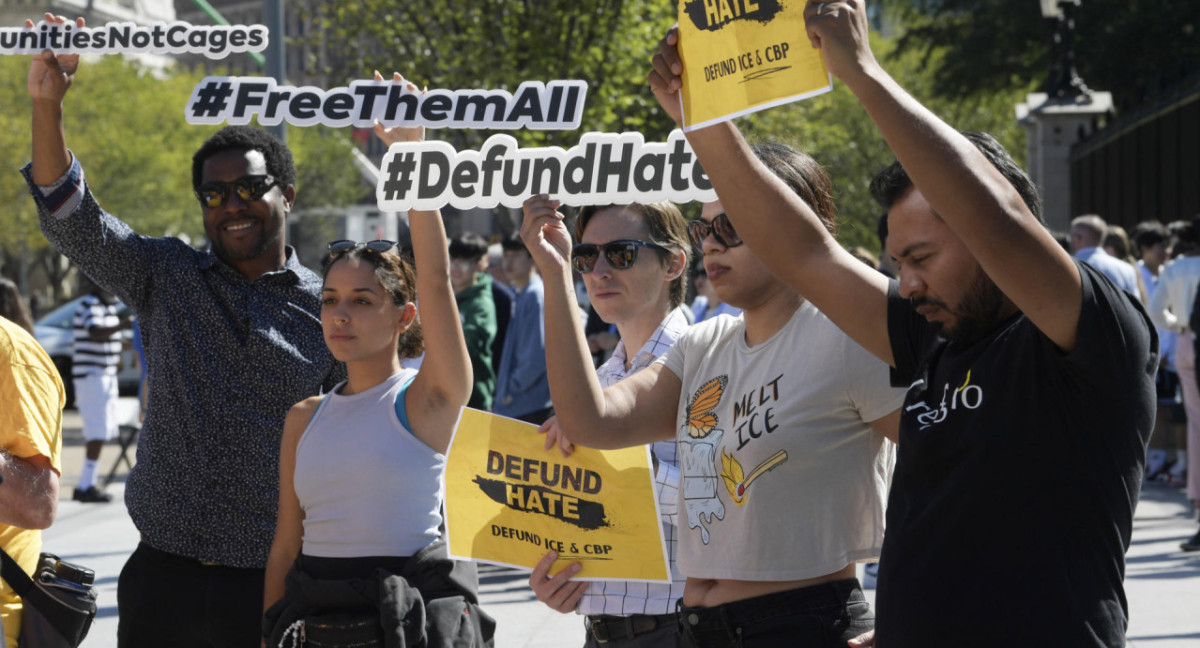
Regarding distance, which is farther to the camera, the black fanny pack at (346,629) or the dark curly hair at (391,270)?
the dark curly hair at (391,270)

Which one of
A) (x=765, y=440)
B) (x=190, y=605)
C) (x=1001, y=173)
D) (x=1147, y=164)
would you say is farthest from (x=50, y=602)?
(x=1147, y=164)

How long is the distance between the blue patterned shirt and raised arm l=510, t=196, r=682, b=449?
1.06 metres

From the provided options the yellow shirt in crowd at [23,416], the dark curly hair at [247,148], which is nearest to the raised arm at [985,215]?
the yellow shirt in crowd at [23,416]

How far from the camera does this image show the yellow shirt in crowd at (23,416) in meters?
3.04

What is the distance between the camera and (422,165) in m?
2.94

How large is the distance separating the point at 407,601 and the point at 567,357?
2.15ft

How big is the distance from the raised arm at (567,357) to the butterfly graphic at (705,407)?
5.7 inches

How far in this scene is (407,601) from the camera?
296 cm

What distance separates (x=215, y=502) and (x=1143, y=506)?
836 cm

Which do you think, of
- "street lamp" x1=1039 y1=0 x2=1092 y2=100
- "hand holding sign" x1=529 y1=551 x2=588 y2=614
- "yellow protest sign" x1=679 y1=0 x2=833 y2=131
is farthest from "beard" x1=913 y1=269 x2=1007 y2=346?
"street lamp" x1=1039 y1=0 x2=1092 y2=100

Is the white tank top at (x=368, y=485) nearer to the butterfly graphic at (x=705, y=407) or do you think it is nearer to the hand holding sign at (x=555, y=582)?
the hand holding sign at (x=555, y=582)

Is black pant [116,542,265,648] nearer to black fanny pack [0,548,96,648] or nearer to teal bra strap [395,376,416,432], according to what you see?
black fanny pack [0,548,96,648]

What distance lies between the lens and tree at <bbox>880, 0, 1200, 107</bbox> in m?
23.3

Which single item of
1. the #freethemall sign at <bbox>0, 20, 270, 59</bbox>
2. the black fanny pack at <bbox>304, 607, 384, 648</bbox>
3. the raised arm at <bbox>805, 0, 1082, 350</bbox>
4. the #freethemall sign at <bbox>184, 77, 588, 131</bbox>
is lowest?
the black fanny pack at <bbox>304, 607, 384, 648</bbox>
